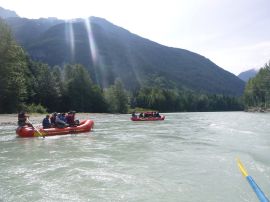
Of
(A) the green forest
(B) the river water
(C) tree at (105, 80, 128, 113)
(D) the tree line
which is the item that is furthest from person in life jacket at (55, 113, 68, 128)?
(D) the tree line

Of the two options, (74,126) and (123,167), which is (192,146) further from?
(74,126)

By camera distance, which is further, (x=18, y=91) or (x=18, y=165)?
(x=18, y=91)

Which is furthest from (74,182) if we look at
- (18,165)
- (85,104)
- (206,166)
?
(85,104)

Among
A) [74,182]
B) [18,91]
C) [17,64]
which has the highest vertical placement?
[17,64]

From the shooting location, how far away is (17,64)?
166ft

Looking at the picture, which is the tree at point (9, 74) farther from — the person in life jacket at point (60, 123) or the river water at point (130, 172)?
the river water at point (130, 172)

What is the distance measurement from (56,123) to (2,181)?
53.3 feet

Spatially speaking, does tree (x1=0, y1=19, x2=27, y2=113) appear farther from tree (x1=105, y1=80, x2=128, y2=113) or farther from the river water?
tree (x1=105, y1=80, x2=128, y2=113)

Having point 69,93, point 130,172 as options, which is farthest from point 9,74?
point 130,172

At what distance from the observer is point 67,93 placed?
80.2 m

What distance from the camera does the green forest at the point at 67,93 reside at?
1944 inches

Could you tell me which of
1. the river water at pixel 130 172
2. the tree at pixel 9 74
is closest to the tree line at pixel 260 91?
the tree at pixel 9 74

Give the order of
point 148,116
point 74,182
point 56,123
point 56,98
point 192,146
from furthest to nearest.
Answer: point 56,98
point 148,116
point 56,123
point 192,146
point 74,182

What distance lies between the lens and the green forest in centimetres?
4938
